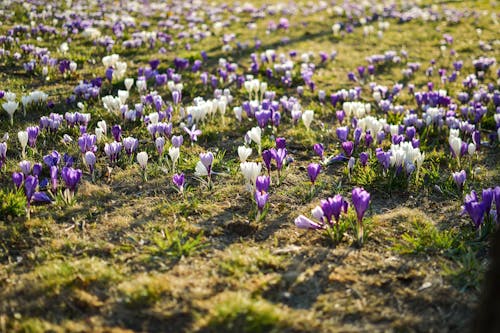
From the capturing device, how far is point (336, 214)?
440 centimetres

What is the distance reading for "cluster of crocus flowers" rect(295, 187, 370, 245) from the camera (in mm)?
4355

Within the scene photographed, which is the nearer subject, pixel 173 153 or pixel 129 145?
pixel 173 153

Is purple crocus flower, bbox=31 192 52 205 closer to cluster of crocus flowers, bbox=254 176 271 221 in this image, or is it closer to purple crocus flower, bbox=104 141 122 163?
purple crocus flower, bbox=104 141 122 163

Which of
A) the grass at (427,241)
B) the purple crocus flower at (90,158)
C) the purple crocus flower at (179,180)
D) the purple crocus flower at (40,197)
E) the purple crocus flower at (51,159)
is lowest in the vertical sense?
the grass at (427,241)

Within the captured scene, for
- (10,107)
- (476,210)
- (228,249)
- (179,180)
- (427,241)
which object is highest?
(10,107)

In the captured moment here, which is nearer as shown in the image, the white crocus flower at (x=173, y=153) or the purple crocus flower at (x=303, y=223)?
the purple crocus flower at (x=303, y=223)

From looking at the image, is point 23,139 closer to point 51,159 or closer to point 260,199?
point 51,159

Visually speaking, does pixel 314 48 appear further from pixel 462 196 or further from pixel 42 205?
pixel 42 205

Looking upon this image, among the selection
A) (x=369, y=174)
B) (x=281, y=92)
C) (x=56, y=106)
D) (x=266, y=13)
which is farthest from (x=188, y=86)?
(x=266, y=13)

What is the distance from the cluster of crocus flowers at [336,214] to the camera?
4.36 meters

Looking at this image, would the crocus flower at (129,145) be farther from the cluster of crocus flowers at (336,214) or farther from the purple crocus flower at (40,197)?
the cluster of crocus flowers at (336,214)

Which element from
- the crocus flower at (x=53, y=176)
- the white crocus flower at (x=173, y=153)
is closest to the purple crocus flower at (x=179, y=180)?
the white crocus flower at (x=173, y=153)

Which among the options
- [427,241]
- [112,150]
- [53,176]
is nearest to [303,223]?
[427,241]

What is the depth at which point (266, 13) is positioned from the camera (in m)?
16.9
